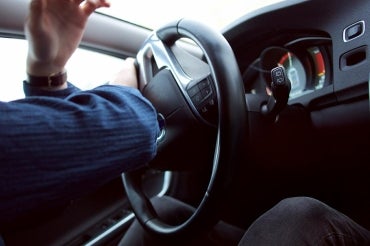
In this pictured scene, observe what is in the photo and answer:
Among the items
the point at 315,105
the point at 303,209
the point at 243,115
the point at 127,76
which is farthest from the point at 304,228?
the point at 127,76

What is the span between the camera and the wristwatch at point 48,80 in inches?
21.9

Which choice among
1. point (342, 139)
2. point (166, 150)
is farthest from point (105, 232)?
point (342, 139)

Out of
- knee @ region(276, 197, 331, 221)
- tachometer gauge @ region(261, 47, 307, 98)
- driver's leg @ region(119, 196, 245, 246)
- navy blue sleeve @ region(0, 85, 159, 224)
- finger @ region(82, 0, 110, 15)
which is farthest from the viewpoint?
tachometer gauge @ region(261, 47, 307, 98)

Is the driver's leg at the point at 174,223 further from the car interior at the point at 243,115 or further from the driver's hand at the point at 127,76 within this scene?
the driver's hand at the point at 127,76

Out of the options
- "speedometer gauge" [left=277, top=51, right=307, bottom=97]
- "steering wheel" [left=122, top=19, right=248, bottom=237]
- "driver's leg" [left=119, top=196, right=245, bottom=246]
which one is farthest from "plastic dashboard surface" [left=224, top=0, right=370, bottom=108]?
"driver's leg" [left=119, top=196, right=245, bottom=246]

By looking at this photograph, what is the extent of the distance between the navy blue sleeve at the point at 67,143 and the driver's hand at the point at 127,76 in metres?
0.19

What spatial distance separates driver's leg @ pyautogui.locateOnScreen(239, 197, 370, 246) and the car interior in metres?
0.11

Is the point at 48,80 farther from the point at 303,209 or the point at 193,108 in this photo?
the point at 303,209

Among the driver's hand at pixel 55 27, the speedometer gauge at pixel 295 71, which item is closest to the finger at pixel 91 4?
the driver's hand at pixel 55 27

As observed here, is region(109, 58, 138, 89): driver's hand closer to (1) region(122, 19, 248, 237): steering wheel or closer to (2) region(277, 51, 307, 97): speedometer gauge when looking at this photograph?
(1) region(122, 19, 248, 237): steering wheel

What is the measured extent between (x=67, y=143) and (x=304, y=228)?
43cm

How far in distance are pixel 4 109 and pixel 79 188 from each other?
137 millimetres

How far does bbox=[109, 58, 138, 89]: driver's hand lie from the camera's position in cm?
67

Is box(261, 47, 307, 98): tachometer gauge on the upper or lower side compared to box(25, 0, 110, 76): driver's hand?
lower
